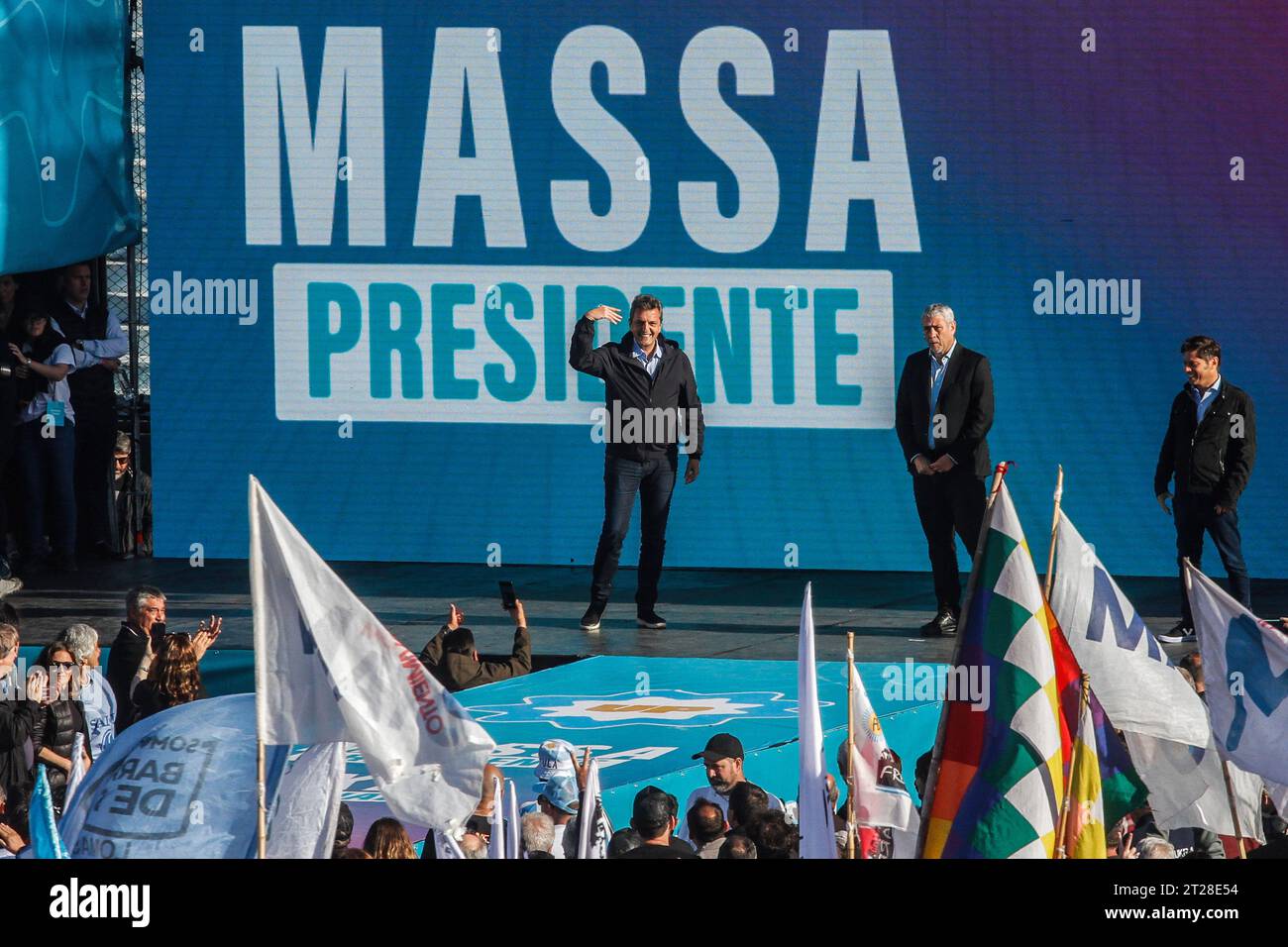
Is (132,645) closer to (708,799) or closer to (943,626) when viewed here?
(708,799)

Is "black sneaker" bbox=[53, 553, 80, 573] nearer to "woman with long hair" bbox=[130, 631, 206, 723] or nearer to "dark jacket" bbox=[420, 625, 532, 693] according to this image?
"dark jacket" bbox=[420, 625, 532, 693]

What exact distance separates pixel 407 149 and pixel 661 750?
5.94 metres

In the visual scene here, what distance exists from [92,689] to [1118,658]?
393 centimetres

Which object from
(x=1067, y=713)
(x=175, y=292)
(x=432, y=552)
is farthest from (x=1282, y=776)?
(x=175, y=292)

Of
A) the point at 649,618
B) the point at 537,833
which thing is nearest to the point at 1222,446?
the point at 649,618

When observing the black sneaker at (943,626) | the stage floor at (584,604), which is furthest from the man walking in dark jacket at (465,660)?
the black sneaker at (943,626)

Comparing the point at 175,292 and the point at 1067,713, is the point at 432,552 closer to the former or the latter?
the point at 175,292

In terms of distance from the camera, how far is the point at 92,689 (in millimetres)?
7707

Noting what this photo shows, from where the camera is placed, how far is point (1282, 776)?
18.7 ft

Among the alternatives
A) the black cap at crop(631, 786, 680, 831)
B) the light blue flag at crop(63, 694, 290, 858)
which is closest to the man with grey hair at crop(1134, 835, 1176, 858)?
the black cap at crop(631, 786, 680, 831)

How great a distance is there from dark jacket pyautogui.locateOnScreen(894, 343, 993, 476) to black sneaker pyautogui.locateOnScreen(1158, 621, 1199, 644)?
125 cm

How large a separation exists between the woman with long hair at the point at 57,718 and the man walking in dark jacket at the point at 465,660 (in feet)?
5.35

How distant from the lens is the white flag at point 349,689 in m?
5.02

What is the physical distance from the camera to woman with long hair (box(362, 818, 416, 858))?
5.53 metres
